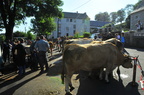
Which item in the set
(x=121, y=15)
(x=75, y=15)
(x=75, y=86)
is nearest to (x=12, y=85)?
(x=75, y=86)

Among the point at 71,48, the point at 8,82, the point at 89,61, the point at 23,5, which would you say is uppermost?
the point at 23,5

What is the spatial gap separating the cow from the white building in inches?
2282

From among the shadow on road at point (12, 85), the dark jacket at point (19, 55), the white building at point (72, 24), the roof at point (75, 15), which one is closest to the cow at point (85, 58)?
the shadow on road at point (12, 85)

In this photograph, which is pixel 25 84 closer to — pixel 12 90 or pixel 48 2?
pixel 12 90

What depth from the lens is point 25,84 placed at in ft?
18.2

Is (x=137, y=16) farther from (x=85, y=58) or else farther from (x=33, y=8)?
(x=85, y=58)

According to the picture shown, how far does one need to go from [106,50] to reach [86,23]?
65.4 m

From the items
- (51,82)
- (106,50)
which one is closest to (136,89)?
(106,50)

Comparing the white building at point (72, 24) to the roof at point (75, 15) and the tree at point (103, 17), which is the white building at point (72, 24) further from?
the tree at point (103, 17)

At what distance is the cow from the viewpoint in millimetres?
4496

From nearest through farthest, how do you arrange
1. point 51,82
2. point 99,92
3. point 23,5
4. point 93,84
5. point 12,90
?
1. point 99,92
2. point 12,90
3. point 93,84
4. point 51,82
5. point 23,5

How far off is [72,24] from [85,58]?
205 feet

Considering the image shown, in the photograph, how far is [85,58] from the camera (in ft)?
15.1

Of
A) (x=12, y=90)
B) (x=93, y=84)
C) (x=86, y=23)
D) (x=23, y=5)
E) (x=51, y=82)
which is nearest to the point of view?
(x=12, y=90)
